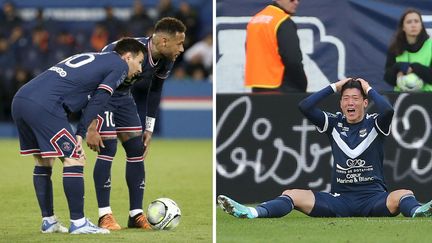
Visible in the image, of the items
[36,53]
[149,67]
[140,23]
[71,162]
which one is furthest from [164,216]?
[36,53]

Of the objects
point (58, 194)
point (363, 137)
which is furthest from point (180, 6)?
point (363, 137)

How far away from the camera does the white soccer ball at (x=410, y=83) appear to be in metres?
11.9

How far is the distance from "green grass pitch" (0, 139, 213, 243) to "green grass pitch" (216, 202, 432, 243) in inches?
10.6

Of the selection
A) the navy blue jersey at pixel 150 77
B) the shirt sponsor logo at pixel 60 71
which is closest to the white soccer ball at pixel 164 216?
the navy blue jersey at pixel 150 77

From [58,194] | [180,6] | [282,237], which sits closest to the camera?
[282,237]

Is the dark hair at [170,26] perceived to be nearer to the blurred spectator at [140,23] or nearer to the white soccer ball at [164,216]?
the white soccer ball at [164,216]

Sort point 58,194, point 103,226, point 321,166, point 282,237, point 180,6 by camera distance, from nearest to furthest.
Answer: point 282,237, point 103,226, point 321,166, point 58,194, point 180,6

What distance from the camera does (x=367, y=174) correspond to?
10.0m

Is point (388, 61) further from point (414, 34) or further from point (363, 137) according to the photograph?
point (363, 137)

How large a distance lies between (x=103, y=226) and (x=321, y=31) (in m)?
3.55

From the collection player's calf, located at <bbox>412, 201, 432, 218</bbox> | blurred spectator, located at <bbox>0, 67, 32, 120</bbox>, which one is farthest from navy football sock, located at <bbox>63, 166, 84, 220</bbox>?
blurred spectator, located at <bbox>0, 67, 32, 120</bbox>

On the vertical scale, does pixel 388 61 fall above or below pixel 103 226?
above

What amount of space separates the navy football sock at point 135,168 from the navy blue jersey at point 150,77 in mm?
443

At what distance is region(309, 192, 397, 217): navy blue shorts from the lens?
9.88 m
